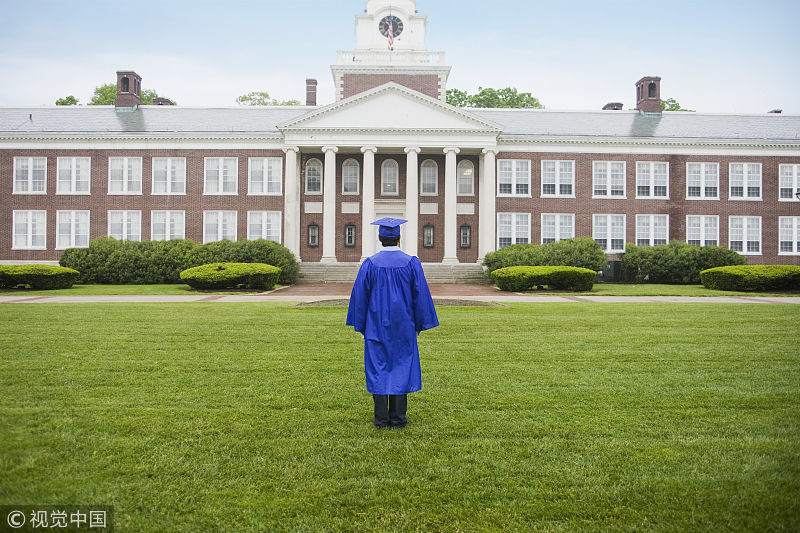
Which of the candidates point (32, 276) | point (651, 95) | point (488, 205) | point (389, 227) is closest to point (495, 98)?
point (651, 95)

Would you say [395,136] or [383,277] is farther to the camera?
[395,136]

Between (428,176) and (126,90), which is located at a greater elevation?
(126,90)

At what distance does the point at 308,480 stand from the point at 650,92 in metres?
44.9

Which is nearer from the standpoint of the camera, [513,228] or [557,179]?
[513,228]

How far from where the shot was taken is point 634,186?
1507 inches

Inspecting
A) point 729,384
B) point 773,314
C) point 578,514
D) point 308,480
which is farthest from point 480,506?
point 773,314

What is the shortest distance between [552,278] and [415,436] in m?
21.0

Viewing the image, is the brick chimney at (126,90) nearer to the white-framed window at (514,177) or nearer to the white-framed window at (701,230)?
the white-framed window at (514,177)

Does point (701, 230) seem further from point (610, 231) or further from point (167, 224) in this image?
point (167, 224)

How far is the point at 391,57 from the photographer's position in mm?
39250

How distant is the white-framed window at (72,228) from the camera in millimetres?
37312

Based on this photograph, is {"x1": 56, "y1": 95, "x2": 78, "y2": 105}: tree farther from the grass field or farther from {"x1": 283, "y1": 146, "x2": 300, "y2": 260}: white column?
the grass field

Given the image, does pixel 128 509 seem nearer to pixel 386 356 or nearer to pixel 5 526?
pixel 5 526

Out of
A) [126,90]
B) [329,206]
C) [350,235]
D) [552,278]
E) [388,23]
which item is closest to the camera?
[552,278]
